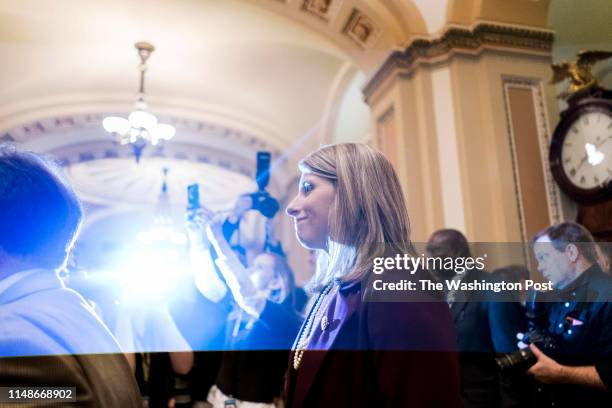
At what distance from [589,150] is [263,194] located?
2180 millimetres

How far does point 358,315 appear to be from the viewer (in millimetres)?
1086

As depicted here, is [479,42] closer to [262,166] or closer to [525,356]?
[262,166]

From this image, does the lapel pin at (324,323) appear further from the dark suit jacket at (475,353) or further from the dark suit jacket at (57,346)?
the dark suit jacket at (475,353)

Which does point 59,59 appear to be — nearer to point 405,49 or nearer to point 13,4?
point 13,4

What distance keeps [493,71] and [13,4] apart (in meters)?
4.99

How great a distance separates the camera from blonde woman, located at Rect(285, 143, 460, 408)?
3.14 feet

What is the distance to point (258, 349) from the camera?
2357 millimetres

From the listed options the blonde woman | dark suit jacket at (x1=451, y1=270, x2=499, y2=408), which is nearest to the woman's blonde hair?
the blonde woman

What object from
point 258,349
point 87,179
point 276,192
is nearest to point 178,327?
point 258,349

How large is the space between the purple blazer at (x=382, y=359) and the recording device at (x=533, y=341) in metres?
1.04

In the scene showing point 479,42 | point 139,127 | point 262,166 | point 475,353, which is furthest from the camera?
point 139,127

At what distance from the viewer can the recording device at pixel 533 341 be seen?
189cm

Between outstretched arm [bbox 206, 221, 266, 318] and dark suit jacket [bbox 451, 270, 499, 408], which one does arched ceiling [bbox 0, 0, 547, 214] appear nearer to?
dark suit jacket [bbox 451, 270, 499, 408]

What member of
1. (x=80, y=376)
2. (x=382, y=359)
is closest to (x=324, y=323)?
(x=382, y=359)
